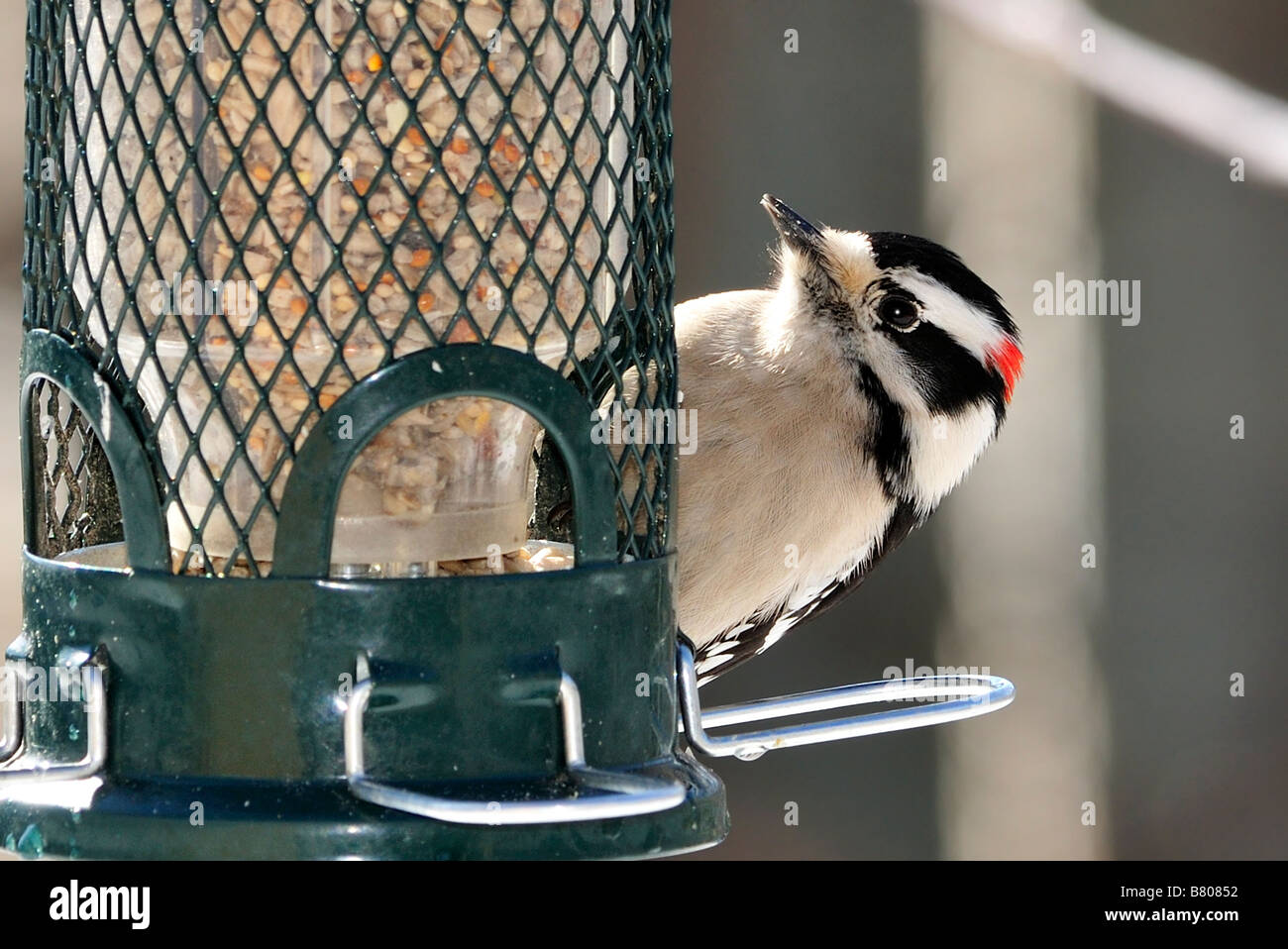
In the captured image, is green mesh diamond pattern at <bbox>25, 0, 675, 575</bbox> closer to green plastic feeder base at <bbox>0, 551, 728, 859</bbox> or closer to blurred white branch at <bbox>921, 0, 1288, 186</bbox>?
green plastic feeder base at <bbox>0, 551, 728, 859</bbox>

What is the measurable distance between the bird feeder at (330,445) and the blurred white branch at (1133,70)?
3276 millimetres

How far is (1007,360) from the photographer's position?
4086 mm

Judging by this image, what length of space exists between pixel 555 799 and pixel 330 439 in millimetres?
550

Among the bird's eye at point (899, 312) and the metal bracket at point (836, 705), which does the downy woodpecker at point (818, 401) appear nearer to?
the bird's eye at point (899, 312)

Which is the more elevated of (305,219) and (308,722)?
(305,219)

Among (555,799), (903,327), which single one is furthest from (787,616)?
(555,799)

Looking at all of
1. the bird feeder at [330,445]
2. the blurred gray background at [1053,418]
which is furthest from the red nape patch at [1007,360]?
the blurred gray background at [1053,418]

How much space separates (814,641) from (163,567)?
3806 millimetres

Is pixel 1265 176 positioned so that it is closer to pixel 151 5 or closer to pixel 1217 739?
pixel 1217 739

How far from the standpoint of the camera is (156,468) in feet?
8.14

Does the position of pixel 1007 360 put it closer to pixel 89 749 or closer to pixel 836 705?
pixel 836 705

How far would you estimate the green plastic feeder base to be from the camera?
7.60 feet

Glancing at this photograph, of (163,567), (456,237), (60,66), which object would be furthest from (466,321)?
(60,66)

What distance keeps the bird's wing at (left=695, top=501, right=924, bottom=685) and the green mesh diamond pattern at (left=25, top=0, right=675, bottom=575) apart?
155 centimetres
